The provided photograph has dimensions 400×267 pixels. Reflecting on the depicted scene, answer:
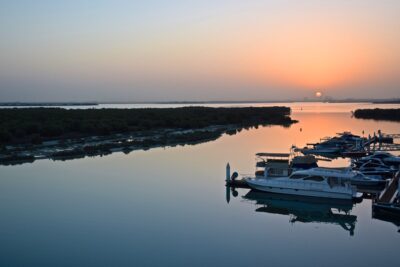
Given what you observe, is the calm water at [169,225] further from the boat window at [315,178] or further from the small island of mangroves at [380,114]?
the small island of mangroves at [380,114]

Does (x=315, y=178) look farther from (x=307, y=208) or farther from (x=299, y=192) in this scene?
(x=307, y=208)

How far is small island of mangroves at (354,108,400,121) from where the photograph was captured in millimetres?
98500

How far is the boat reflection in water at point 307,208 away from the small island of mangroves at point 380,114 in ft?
271

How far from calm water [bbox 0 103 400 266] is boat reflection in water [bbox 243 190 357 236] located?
0.05 m

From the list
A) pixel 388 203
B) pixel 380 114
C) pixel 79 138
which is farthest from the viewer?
pixel 380 114

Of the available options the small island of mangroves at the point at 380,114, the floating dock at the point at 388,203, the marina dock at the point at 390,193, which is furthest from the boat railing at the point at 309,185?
the small island of mangroves at the point at 380,114

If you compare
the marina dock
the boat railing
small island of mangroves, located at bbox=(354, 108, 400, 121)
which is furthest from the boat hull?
→ small island of mangroves, located at bbox=(354, 108, 400, 121)

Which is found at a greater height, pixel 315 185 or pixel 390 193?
pixel 315 185

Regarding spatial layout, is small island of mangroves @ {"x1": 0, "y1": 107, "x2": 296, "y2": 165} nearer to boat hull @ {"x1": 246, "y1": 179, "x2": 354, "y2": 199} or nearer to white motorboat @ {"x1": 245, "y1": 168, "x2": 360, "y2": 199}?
boat hull @ {"x1": 246, "y1": 179, "x2": 354, "y2": 199}

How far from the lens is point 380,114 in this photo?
10406 cm

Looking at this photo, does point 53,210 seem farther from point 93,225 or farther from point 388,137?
point 388,137

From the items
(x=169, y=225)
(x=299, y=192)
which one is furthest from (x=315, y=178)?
(x=169, y=225)

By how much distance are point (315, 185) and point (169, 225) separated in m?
8.38

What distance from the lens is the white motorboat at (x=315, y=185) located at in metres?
21.8
